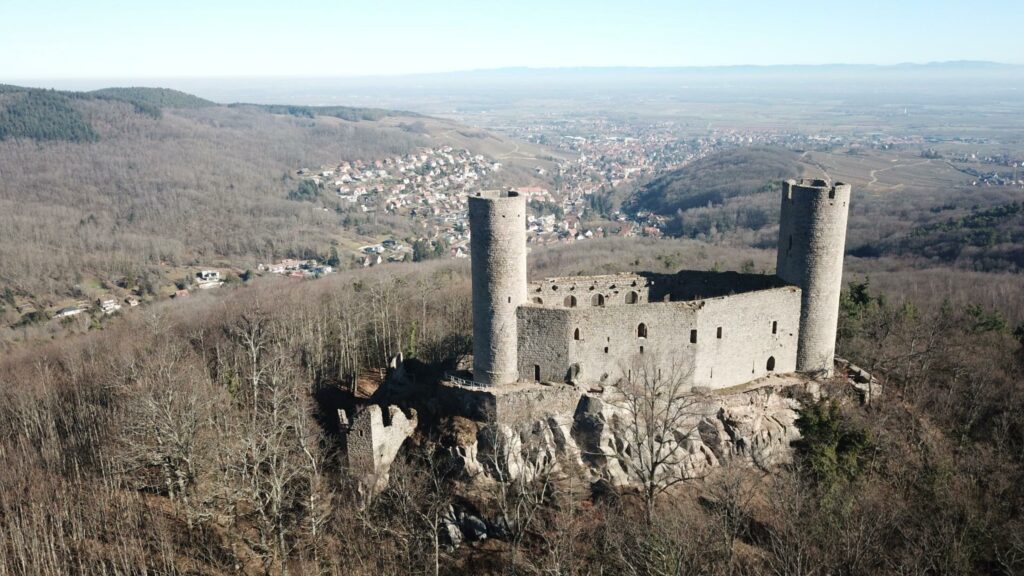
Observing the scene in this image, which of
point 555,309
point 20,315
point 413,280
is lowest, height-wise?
point 20,315

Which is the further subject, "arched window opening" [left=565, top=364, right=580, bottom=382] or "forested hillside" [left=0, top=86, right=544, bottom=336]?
"forested hillside" [left=0, top=86, right=544, bottom=336]

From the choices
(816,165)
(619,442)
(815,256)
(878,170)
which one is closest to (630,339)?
(619,442)


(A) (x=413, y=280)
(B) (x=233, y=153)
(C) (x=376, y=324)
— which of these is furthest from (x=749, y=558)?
(B) (x=233, y=153)

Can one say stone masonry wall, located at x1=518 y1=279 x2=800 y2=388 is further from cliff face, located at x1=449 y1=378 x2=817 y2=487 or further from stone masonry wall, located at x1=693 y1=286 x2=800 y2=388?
cliff face, located at x1=449 y1=378 x2=817 y2=487

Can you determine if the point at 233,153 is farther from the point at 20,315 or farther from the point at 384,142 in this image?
the point at 20,315

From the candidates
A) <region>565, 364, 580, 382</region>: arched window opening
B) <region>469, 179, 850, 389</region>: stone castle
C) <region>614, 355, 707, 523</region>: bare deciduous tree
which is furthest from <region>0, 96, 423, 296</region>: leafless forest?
<region>614, 355, 707, 523</region>: bare deciduous tree

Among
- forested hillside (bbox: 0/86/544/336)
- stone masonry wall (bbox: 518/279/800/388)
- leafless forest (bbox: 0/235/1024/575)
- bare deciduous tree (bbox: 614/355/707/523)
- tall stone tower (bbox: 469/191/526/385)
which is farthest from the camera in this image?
forested hillside (bbox: 0/86/544/336)

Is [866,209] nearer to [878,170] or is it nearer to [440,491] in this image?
[878,170]
